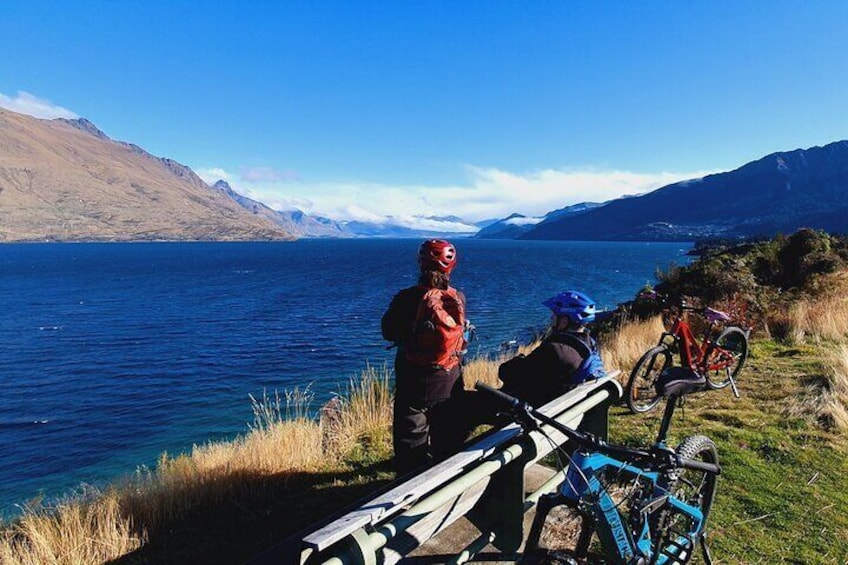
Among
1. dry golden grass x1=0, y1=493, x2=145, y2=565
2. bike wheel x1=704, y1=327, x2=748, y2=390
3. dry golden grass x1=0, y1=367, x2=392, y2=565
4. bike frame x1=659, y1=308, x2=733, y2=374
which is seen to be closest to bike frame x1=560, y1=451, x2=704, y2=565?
dry golden grass x1=0, y1=367, x2=392, y2=565

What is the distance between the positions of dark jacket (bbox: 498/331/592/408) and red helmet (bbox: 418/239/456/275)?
1.03 meters

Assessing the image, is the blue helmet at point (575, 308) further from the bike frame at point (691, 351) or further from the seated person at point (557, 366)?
the bike frame at point (691, 351)

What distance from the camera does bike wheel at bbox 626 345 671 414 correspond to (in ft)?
21.8

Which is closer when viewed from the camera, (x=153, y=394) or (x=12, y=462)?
(x=12, y=462)

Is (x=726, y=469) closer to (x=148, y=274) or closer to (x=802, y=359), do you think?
(x=802, y=359)

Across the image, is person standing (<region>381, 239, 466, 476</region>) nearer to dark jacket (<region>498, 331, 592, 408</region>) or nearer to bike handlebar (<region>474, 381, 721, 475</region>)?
dark jacket (<region>498, 331, 592, 408</region>)

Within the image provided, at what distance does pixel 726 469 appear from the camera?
485cm

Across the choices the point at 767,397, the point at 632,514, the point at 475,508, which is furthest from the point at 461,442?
the point at 767,397

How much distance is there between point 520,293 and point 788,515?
3906 cm

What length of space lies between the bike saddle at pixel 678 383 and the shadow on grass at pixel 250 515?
2407mm

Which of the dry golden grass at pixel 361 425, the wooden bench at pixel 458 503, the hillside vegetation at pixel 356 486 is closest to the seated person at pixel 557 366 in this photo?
the wooden bench at pixel 458 503

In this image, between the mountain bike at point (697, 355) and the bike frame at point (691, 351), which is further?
the bike frame at point (691, 351)

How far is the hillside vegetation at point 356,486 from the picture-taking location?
3795 mm

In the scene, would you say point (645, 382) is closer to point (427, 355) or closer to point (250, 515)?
point (427, 355)
